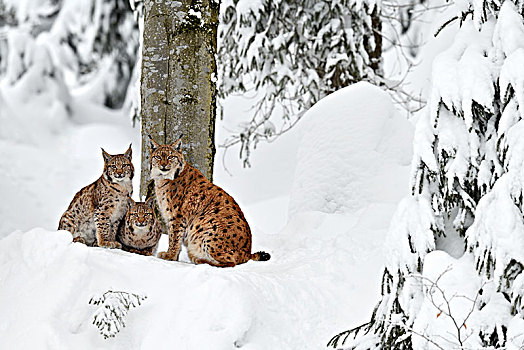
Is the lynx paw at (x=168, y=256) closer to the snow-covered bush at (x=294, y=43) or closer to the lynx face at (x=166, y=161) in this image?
the lynx face at (x=166, y=161)

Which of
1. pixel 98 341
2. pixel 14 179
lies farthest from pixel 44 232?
pixel 14 179

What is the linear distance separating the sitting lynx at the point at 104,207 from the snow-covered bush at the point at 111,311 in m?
0.88

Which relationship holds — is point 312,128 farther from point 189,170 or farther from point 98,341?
point 98,341

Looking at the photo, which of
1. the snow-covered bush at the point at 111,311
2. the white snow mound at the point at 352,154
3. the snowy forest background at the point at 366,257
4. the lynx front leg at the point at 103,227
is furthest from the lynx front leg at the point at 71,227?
the white snow mound at the point at 352,154

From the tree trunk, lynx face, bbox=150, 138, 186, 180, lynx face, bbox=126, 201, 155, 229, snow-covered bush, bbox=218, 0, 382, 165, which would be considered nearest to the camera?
lynx face, bbox=126, 201, 155, 229

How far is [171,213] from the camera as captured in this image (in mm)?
4164

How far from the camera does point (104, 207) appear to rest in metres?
3.94

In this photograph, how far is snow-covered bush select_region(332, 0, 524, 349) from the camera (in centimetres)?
257

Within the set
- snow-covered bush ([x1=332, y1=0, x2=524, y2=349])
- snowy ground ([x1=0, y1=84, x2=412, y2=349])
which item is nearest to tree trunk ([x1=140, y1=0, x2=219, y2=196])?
snowy ground ([x1=0, y1=84, x2=412, y2=349])

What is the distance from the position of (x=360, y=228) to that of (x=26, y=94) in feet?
35.3

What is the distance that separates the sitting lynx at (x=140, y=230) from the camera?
152 inches

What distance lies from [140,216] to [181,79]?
3.63 feet

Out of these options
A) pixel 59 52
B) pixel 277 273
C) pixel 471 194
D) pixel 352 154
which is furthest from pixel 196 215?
pixel 59 52

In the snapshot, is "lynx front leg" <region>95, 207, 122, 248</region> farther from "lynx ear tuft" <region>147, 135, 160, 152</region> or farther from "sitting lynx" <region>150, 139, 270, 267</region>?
"lynx ear tuft" <region>147, 135, 160, 152</region>
